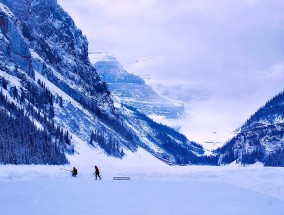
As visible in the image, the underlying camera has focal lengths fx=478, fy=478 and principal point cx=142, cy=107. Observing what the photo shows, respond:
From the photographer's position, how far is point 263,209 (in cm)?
4234

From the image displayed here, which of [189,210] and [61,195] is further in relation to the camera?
[61,195]

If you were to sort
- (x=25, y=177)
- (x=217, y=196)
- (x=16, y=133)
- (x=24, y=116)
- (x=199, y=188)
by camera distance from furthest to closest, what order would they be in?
(x=24, y=116), (x=16, y=133), (x=25, y=177), (x=199, y=188), (x=217, y=196)

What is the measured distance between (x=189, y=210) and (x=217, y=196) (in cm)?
1263

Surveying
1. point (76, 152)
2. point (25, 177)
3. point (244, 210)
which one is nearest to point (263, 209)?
point (244, 210)

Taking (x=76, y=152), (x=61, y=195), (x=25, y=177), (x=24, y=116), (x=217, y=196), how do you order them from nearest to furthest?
(x=61, y=195) < (x=217, y=196) < (x=25, y=177) < (x=24, y=116) < (x=76, y=152)

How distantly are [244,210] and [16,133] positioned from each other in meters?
117

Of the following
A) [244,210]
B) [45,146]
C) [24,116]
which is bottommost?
[244,210]

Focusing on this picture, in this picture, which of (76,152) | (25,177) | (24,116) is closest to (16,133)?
(24,116)

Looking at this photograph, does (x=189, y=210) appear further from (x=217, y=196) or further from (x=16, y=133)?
(x=16, y=133)

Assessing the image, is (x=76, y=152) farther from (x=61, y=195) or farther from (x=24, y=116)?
(x=61, y=195)

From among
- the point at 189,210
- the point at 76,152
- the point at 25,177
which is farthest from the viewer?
the point at 76,152

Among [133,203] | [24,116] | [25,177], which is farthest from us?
[24,116]

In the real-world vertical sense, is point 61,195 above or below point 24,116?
below

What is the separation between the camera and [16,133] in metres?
149
